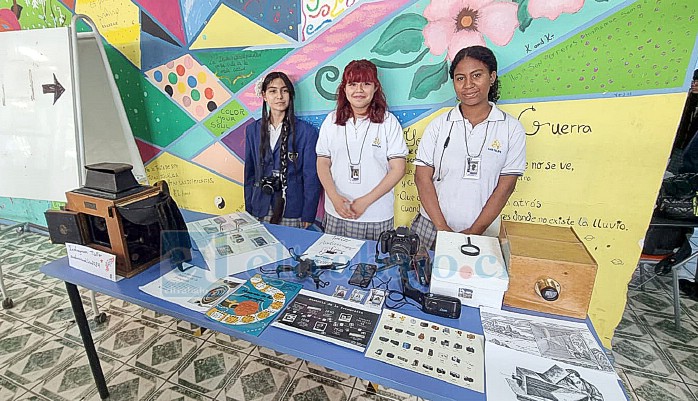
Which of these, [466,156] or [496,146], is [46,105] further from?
[496,146]

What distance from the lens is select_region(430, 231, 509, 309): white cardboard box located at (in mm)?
1104

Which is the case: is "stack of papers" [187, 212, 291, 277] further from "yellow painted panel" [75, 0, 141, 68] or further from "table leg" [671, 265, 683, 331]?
"table leg" [671, 265, 683, 331]

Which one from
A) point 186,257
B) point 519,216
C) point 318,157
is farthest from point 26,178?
point 519,216

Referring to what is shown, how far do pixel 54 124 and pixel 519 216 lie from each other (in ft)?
9.78

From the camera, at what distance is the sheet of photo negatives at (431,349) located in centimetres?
87

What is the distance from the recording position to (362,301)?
1.15 meters

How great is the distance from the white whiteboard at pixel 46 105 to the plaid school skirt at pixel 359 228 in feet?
5.41

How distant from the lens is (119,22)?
2719mm

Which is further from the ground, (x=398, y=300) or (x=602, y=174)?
(x=602, y=174)

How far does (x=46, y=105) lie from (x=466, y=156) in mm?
2651

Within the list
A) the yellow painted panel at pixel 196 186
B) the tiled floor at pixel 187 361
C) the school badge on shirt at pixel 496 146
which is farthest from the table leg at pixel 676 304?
the yellow painted panel at pixel 196 186

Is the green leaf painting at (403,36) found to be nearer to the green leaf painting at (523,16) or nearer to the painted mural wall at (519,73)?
the painted mural wall at (519,73)

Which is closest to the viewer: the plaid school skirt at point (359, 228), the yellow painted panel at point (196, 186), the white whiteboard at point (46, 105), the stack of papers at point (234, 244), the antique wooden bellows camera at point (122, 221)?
the antique wooden bellows camera at point (122, 221)

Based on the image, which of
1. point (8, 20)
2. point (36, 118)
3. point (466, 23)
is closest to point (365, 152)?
point (466, 23)
